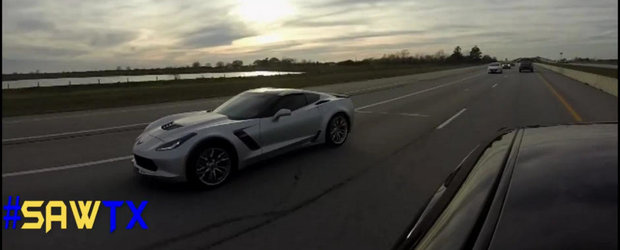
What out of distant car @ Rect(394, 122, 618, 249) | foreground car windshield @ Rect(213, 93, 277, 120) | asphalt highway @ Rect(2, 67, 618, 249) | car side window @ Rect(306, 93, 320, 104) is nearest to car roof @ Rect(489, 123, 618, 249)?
distant car @ Rect(394, 122, 618, 249)

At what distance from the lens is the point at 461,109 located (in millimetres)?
14805

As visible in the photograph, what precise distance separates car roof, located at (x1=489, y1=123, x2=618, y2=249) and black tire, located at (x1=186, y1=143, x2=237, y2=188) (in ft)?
13.8

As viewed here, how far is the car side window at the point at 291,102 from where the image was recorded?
7.02 metres

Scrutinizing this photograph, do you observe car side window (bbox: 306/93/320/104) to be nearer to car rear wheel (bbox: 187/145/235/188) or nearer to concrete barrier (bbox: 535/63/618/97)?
car rear wheel (bbox: 187/145/235/188)

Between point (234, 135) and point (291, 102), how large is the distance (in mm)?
1653

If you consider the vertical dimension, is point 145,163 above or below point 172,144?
below

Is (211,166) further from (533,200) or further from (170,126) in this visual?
(533,200)

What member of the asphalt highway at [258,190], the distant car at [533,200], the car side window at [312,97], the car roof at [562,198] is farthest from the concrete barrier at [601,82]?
the car roof at [562,198]

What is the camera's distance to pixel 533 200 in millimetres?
1724

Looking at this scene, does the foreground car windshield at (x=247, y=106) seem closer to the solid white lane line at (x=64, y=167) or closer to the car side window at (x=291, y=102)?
the car side window at (x=291, y=102)

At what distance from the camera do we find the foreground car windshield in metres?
6.70

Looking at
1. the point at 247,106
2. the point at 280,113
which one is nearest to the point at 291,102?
the point at 280,113

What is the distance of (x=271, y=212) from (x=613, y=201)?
3.65 metres

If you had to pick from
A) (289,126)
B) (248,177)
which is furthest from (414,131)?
(248,177)
